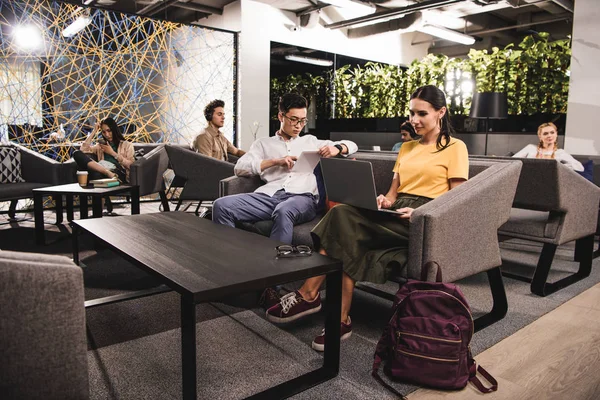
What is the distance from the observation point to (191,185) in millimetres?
4723

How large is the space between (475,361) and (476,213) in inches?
26.2

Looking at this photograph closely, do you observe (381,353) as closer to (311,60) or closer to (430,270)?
(430,270)

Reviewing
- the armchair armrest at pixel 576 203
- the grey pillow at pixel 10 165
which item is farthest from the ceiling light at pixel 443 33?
the grey pillow at pixel 10 165

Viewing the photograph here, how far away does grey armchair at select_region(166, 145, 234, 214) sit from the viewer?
468cm

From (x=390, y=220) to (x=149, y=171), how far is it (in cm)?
330

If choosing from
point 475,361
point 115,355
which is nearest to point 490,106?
point 475,361

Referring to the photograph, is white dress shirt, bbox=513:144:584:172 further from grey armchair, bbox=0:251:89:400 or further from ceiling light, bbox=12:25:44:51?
ceiling light, bbox=12:25:44:51

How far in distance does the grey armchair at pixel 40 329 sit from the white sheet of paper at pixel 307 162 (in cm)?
182

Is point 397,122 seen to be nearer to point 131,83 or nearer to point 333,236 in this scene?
point 131,83

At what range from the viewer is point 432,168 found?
2.41m

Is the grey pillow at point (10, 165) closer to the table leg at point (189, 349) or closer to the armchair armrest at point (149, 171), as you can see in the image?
the armchair armrest at point (149, 171)

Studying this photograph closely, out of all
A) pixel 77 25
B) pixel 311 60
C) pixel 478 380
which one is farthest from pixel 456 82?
pixel 478 380

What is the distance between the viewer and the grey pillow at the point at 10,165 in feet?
16.0

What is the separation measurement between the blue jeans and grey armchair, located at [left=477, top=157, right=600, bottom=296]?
105 centimetres
